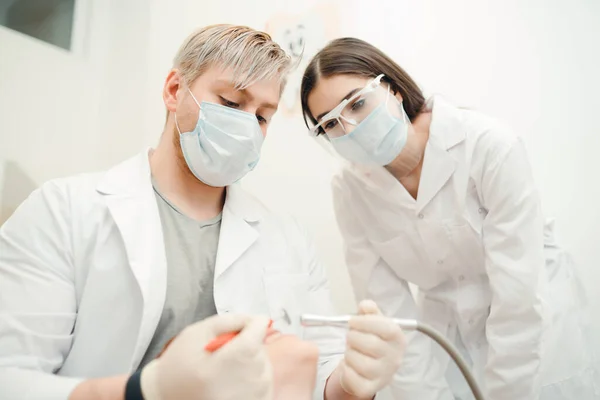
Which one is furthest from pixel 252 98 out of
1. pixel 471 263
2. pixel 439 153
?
pixel 471 263

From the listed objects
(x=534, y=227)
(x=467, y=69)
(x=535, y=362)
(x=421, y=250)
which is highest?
(x=467, y=69)

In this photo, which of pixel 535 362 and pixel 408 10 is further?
pixel 408 10

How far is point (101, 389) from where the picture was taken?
65cm

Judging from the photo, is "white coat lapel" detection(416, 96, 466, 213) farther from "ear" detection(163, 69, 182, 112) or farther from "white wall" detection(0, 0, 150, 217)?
"white wall" detection(0, 0, 150, 217)

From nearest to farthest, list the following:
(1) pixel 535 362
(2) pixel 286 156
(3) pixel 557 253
Result: (1) pixel 535 362, (3) pixel 557 253, (2) pixel 286 156

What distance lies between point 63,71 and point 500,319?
65.8 inches

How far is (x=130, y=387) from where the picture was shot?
0.59 m

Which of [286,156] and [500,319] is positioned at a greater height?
[286,156]

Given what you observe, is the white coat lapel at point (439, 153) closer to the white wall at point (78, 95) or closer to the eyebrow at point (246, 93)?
the eyebrow at point (246, 93)

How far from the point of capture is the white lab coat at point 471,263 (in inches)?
40.7

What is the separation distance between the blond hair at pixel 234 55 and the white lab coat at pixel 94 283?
0.29m

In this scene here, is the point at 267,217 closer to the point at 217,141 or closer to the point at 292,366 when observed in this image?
the point at 217,141

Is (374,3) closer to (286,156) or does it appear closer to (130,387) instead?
(286,156)

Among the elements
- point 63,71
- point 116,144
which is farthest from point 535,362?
point 63,71
